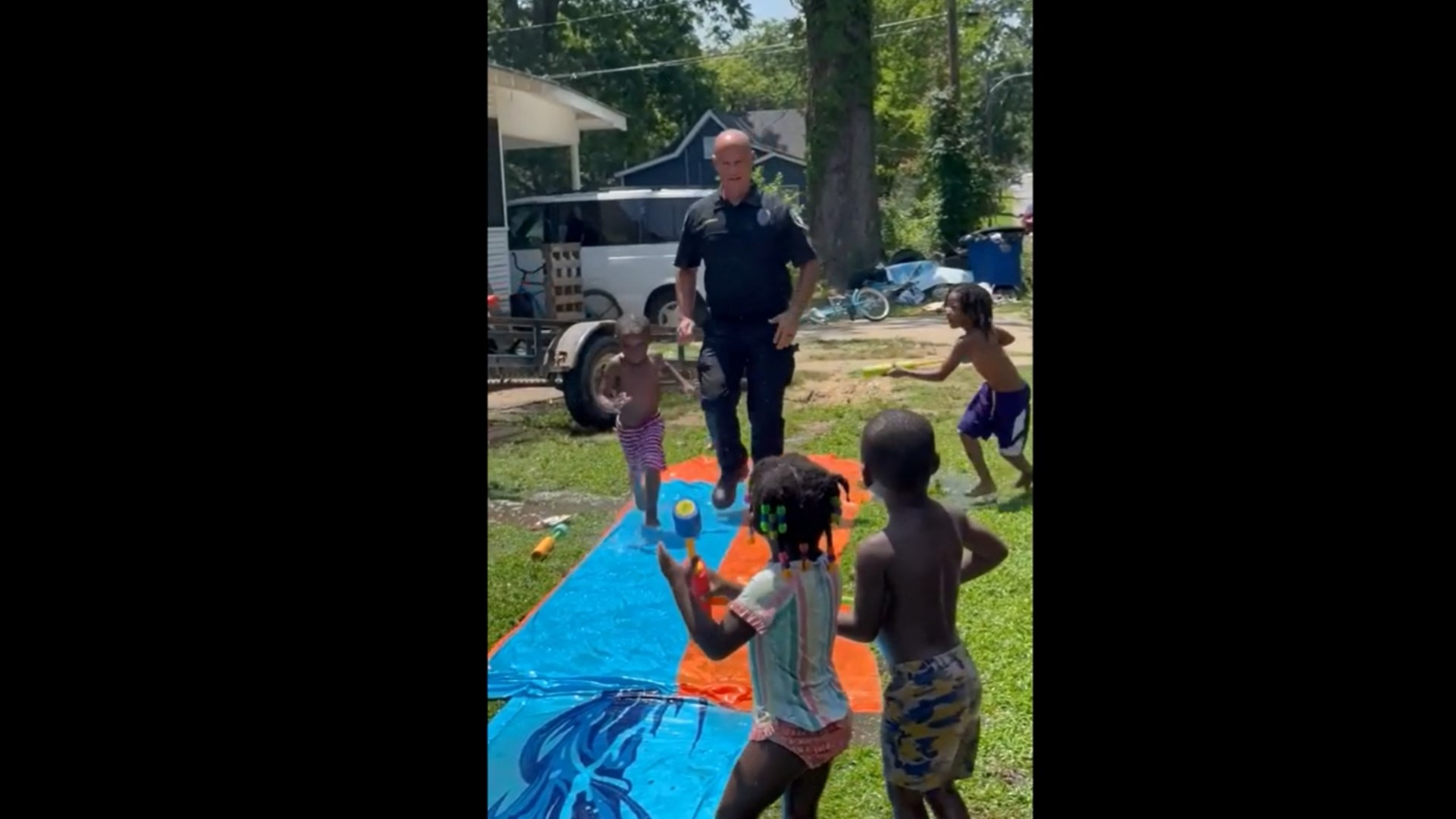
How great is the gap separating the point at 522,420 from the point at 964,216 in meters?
3.95

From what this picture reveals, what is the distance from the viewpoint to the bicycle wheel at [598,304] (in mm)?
9156

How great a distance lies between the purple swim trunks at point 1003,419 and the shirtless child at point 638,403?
186 centimetres

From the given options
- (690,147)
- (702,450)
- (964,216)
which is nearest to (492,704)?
(702,450)

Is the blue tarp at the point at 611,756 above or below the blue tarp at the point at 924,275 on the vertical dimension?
below

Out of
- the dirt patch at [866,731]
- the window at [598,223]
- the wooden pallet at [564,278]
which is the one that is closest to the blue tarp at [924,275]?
the window at [598,223]

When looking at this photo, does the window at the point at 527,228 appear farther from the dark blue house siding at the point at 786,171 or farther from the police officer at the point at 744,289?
the police officer at the point at 744,289

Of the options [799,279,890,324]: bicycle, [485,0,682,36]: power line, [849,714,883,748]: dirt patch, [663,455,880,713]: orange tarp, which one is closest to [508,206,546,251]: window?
[485,0,682,36]: power line

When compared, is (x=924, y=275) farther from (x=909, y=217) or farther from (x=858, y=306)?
(x=858, y=306)

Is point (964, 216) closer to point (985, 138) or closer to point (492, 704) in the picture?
point (985, 138)

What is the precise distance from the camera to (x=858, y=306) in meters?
9.02

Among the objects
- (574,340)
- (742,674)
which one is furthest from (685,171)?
(742,674)

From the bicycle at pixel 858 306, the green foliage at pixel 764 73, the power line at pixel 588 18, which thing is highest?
the power line at pixel 588 18

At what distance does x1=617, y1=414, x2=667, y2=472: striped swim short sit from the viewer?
5629 millimetres

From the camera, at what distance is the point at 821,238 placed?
7.78 meters
